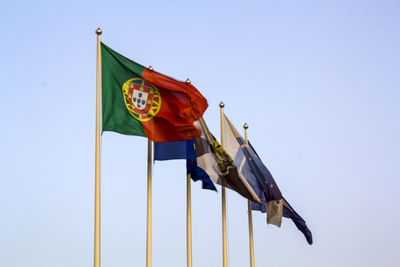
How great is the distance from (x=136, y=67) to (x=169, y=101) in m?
1.44

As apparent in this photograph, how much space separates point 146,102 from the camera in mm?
18469

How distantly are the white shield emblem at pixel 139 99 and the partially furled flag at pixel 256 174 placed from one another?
5533mm

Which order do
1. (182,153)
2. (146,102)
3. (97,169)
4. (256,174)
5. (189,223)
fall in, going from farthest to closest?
(256,174) < (189,223) < (182,153) < (146,102) < (97,169)

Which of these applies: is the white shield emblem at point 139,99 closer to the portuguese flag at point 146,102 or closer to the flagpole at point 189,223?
the portuguese flag at point 146,102

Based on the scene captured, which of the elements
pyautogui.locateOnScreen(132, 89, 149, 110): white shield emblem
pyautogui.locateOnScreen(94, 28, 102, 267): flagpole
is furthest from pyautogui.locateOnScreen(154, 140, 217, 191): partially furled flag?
pyautogui.locateOnScreen(94, 28, 102, 267): flagpole

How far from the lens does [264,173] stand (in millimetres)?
23422

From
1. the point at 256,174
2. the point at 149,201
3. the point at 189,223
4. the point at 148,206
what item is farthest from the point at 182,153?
the point at 256,174

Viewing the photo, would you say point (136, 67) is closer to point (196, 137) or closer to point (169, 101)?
point (169, 101)

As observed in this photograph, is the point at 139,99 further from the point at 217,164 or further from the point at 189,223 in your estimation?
the point at 189,223

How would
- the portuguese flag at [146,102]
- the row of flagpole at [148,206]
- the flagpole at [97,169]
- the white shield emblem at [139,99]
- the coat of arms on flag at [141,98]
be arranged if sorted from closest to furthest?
the flagpole at [97,169] < the row of flagpole at [148,206] < the portuguese flag at [146,102] < the coat of arms on flag at [141,98] < the white shield emblem at [139,99]

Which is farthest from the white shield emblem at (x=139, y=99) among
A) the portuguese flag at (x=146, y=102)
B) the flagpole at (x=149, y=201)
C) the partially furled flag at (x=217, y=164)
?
the partially furled flag at (x=217, y=164)

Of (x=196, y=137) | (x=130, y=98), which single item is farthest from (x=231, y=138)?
(x=130, y=98)

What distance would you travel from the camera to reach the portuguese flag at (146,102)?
17.8 meters

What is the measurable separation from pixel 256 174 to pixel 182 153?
15.5ft
